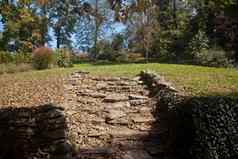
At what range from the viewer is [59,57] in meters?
21.3

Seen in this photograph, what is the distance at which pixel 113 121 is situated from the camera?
773 cm

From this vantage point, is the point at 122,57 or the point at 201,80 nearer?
the point at 201,80

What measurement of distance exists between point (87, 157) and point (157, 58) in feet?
74.5

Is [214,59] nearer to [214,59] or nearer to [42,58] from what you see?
[214,59]

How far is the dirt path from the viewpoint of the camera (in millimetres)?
6305

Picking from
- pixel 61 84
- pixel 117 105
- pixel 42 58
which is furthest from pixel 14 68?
pixel 117 105

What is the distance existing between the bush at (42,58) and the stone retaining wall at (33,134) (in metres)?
12.6

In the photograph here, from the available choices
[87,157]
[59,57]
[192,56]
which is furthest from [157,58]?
[87,157]

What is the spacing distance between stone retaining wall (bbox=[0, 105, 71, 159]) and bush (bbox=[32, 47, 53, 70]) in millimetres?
12550

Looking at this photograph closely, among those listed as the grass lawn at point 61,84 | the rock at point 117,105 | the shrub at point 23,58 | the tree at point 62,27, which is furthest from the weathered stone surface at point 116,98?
the tree at point 62,27

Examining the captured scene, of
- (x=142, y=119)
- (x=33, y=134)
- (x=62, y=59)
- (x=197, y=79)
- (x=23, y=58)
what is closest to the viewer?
(x=33, y=134)

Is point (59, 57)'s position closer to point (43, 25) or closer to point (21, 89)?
point (21, 89)

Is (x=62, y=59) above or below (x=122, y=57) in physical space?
above

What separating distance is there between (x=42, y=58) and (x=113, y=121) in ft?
38.2
